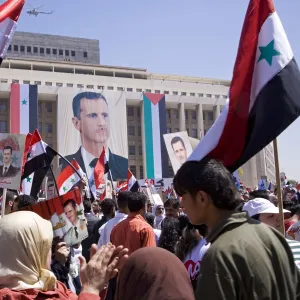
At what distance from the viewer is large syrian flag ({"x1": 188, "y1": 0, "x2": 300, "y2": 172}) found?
275 cm

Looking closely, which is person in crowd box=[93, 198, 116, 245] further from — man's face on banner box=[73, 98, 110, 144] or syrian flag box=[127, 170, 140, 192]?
man's face on banner box=[73, 98, 110, 144]

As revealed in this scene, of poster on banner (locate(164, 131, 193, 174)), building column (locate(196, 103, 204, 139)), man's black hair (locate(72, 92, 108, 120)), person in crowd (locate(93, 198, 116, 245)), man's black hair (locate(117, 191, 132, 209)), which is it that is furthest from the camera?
building column (locate(196, 103, 204, 139))

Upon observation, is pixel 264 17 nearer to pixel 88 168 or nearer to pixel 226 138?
pixel 226 138

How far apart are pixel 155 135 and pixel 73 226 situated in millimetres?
55409

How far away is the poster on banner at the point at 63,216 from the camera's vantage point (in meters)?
4.17

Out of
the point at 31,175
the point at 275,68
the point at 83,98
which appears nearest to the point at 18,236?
the point at 275,68

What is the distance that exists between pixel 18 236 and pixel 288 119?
5.51ft

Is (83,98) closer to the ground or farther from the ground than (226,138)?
farther from the ground

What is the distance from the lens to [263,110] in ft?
9.26

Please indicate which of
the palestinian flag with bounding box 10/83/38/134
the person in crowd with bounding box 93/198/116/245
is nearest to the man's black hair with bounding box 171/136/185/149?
the person in crowd with bounding box 93/198/116/245

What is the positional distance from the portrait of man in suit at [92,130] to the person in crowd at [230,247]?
175 ft

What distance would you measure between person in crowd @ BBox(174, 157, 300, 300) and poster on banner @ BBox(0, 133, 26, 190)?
15.9 ft

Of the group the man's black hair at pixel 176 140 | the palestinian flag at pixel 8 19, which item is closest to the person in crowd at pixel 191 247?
the palestinian flag at pixel 8 19

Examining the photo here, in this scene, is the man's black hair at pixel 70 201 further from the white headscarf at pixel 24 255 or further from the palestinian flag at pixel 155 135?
the palestinian flag at pixel 155 135
